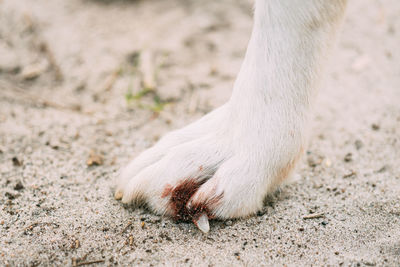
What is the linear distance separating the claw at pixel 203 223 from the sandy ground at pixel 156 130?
26 mm

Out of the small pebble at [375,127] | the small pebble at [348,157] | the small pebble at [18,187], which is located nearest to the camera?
the small pebble at [18,187]

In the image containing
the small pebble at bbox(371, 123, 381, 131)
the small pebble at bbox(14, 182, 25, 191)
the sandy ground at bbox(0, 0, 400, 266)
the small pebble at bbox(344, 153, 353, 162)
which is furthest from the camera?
the small pebble at bbox(371, 123, 381, 131)

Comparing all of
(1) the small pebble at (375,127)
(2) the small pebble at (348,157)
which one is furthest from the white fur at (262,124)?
(1) the small pebble at (375,127)

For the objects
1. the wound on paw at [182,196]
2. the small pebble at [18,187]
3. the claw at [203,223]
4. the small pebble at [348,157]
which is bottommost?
the small pebble at [348,157]

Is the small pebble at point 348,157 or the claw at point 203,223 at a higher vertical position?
the claw at point 203,223

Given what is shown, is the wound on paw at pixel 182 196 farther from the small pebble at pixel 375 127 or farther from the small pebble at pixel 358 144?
the small pebble at pixel 375 127

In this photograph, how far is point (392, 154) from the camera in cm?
189

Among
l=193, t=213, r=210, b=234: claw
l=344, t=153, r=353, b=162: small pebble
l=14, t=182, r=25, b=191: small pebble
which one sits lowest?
l=344, t=153, r=353, b=162: small pebble

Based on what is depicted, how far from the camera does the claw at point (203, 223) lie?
1454 mm

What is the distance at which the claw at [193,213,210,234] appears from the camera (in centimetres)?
Answer: 145

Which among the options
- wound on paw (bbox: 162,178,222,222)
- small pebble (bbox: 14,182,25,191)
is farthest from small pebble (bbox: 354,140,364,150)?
small pebble (bbox: 14,182,25,191)

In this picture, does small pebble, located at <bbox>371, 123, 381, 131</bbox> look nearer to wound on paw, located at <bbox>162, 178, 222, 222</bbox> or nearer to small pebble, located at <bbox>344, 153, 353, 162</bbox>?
small pebble, located at <bbox>344, 153, 353, 162</bbox>

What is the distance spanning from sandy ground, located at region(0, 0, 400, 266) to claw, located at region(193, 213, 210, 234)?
0.08ft

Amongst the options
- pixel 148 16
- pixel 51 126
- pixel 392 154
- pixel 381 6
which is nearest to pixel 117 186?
pixel 51 126
